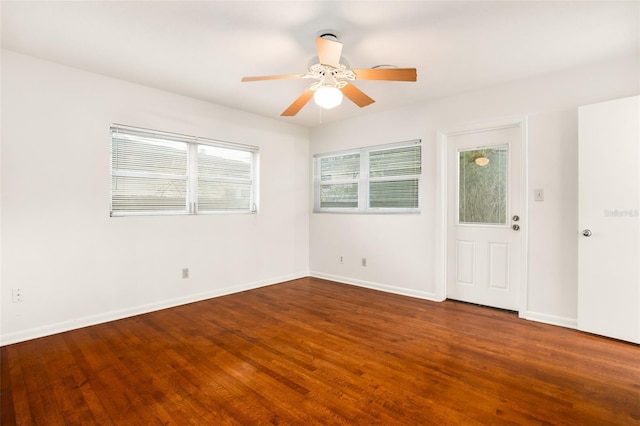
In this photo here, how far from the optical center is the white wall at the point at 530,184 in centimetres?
304

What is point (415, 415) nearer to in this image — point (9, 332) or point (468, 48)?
point (468, 48)

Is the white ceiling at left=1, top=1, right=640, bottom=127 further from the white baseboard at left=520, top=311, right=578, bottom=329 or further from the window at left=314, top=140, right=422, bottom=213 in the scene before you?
the white baseboard at left=520, top=311, right=578, bottom=329

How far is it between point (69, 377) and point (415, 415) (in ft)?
7.61

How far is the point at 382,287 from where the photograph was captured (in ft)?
14.6

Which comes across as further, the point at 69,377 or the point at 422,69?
the point at 422,69

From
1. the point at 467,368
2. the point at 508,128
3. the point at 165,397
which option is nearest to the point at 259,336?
the point at 165,397

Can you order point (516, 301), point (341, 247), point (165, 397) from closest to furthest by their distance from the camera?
point (165, 397), point (516, 301), point (341, 247)

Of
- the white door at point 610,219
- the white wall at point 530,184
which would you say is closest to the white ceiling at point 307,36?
the white wall at point 530,184

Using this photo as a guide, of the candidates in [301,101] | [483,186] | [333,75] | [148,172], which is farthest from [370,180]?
[148,172]

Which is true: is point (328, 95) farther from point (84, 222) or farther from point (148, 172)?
point (84, 222)

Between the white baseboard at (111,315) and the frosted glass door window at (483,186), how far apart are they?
9.81 ft

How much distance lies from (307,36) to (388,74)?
715mm

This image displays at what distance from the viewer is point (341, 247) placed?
495 centimetres

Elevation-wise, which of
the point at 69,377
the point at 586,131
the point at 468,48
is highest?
the point at 468,48
